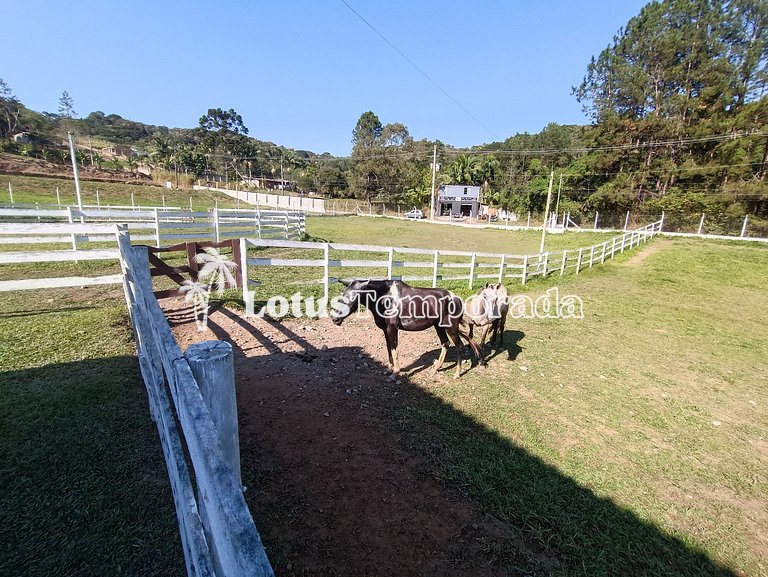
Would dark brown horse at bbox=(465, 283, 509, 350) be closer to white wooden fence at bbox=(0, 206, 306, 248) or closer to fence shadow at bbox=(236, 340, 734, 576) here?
fence shadow at bbox=(236, 340, 734, 576)

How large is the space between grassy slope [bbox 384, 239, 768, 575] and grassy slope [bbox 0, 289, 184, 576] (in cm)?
224

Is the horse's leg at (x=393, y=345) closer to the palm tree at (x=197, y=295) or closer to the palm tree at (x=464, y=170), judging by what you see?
the palm tree at (x=197, y=295)

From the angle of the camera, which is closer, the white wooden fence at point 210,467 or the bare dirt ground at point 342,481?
the white wooden fence at point 210,467

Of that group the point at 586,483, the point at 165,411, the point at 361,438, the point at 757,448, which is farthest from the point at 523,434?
the point at 165,411

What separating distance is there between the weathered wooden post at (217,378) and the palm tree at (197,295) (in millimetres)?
5386

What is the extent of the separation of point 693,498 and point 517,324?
Answer: 4743 mm

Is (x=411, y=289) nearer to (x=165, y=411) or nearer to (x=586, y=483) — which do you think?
(x=586, y=483)

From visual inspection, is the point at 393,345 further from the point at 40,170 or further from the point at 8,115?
the point at 8,115

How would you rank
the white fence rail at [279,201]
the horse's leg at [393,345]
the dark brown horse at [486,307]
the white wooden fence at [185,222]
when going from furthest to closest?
the white fence rail at [279,201] → the white wooden fence at [185,222] → the dark brown horse at [486,307] → the horse's leg at [393,345]

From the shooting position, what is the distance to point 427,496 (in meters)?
2.88

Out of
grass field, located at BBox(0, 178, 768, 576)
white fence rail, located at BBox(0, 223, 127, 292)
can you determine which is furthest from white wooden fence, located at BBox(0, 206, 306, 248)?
grass field, located at BBox(0, 178, 768, 576)

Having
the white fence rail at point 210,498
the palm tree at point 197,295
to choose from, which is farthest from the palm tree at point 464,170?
the white fence rail at point 210,498

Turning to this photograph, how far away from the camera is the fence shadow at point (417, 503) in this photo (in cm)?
239

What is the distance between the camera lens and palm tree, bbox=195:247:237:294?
6.83 meters
